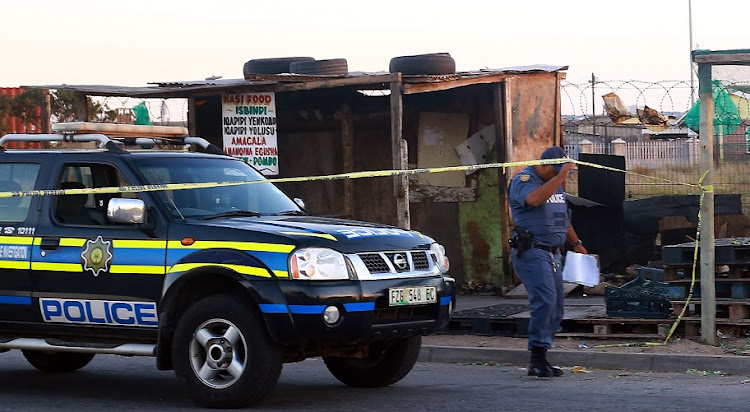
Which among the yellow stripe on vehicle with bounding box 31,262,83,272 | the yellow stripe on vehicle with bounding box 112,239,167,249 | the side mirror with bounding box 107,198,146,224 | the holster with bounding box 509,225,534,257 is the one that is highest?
the side mirror with bounding box 107,198,146,224

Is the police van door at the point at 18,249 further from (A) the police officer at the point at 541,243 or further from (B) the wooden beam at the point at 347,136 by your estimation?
(B) the wooden beam at the point at 347,136

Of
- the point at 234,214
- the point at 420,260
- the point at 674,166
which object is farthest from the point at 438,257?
the point at 674,166

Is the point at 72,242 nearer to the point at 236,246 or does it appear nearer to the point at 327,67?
the point at 236,246

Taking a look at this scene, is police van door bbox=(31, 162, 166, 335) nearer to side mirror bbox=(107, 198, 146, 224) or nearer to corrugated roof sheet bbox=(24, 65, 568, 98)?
side mirror bbox=(107, 198, 146, 224)

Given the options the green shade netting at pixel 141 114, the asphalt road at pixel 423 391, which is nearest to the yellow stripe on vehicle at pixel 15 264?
the asphalt road at pixel 423 391

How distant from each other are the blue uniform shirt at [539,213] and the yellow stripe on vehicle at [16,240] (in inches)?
148

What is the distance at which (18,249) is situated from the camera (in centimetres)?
841

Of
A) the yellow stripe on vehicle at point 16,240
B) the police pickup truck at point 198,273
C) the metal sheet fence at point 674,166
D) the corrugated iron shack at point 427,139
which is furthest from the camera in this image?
the metal sheet fence at point 674,166

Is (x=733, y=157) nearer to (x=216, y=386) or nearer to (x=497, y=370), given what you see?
(x=497, y=370)

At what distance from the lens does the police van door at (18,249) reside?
27.3 feet

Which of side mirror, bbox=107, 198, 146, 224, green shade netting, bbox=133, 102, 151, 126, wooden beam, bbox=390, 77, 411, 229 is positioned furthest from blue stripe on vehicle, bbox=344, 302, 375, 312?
green shade netting, bbox=133, 102, 151, 126

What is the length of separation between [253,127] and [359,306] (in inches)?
324

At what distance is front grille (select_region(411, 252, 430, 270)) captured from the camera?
7980 millimetres

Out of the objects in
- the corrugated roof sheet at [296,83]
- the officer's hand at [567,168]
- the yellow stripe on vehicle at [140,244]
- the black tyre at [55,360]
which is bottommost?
the black tyre at [55,360]
